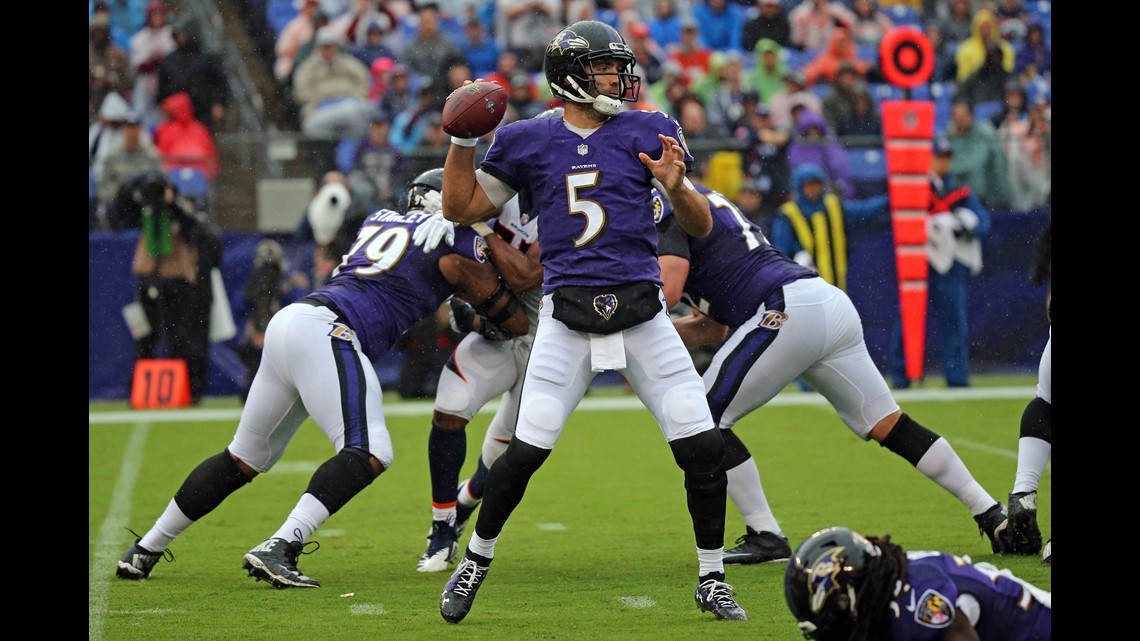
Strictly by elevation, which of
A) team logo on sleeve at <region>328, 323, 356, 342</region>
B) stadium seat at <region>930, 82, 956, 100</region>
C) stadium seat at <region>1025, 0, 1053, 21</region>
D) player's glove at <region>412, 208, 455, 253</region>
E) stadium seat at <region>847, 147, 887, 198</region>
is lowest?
stadium seat at <region>847, 147, 887, 198</region>

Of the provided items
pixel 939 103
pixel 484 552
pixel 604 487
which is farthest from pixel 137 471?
pixel 939 103

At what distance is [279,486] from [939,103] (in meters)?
8.35

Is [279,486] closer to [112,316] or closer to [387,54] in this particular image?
[112,316]

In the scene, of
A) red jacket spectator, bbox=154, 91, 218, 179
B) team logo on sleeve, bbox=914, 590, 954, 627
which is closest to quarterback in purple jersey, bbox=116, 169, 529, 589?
team logo on sleeve, bbox=914, 590, 954, 627

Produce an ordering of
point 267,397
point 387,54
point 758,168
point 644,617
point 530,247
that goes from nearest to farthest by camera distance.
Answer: point 644,617 < point 267,397 < point 530,247 < point 758,168 < point 387,54

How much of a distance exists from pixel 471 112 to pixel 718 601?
1.68 meters

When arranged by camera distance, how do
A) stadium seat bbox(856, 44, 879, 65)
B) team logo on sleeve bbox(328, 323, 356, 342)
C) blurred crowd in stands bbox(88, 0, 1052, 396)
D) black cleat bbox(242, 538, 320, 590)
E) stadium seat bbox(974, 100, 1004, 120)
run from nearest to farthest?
black cleat bbox(242, 538, 320, 590)
team logo on sleeve bbox(328, 323, 356, 342)
blurred crowd in stands bbox(88, 0, 1052, 396)
stadium seat bbox(974, 100, 1004, 120)
stadium seat bbox(856, 44, 879, 65)

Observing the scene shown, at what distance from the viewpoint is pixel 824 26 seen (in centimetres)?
1438

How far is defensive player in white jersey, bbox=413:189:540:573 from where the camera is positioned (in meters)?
5.27

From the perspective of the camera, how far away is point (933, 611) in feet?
10.6

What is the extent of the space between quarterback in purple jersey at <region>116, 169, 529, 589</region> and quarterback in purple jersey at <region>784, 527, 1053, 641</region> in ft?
6.54

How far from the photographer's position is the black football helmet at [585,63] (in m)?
4.41

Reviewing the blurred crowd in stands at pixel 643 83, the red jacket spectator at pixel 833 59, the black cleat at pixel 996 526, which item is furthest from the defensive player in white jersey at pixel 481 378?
the red jacket spectator at pixel 833 59

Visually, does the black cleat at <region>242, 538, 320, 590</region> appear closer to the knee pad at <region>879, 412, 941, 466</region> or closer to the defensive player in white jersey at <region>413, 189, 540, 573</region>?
the defensive player in white jersey at <region>413, 189, 540, 573</region>
